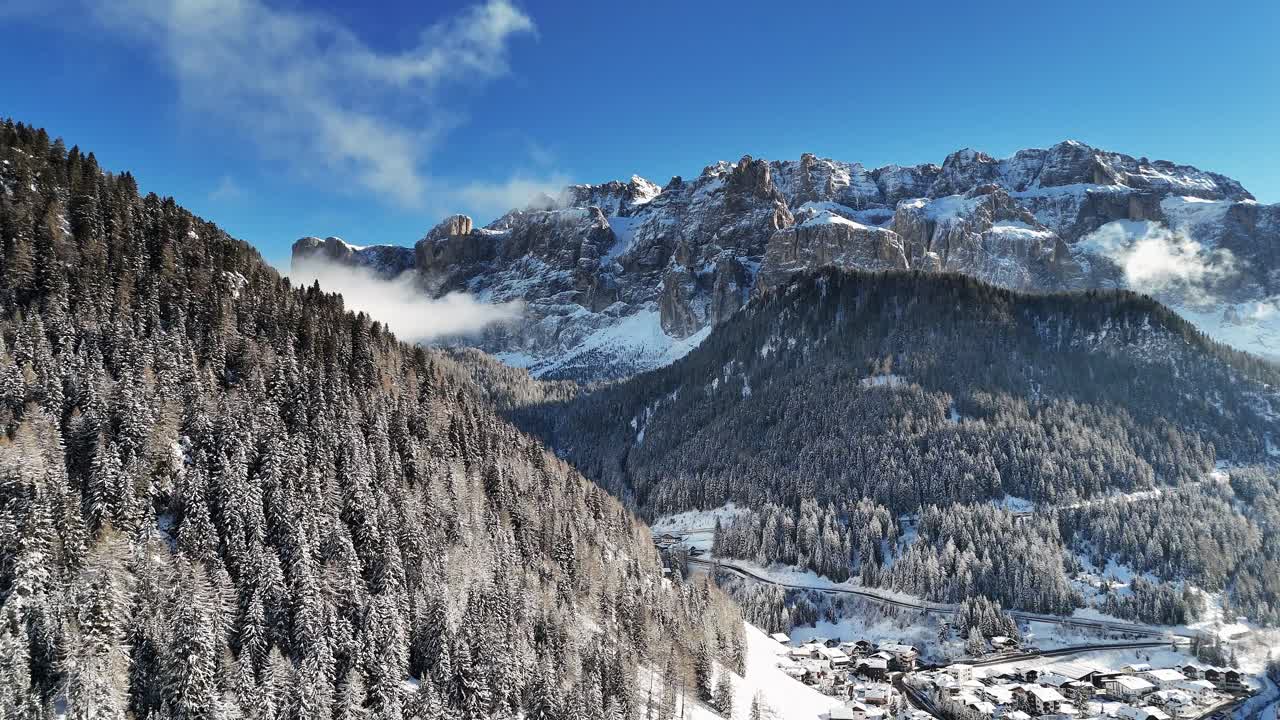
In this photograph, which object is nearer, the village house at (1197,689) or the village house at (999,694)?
the village house at (999,694)

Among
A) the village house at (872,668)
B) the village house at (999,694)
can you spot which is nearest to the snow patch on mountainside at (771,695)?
the village house at (872,668)

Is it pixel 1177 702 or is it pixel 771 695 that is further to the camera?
pixel 1177 702

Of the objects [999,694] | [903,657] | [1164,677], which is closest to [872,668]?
[903,657]

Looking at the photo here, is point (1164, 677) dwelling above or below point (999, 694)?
above

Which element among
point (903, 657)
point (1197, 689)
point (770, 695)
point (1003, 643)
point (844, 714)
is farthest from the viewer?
point (1003, 643)

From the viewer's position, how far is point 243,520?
6456cm

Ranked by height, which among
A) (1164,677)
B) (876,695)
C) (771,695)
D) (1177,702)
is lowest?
(876,695)

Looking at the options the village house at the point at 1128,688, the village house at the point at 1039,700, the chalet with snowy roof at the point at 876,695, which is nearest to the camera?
the village house at the point at 1039,700

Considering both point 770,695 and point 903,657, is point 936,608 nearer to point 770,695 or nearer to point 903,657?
point 903,657

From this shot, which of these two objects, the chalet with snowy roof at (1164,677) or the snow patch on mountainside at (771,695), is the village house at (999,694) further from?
the snow patch on mountainside at (771,695)

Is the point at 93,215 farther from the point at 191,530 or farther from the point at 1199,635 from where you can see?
the point at 1199,635

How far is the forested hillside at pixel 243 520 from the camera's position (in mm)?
52875

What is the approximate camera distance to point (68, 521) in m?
55.1

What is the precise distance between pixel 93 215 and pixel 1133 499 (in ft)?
636
